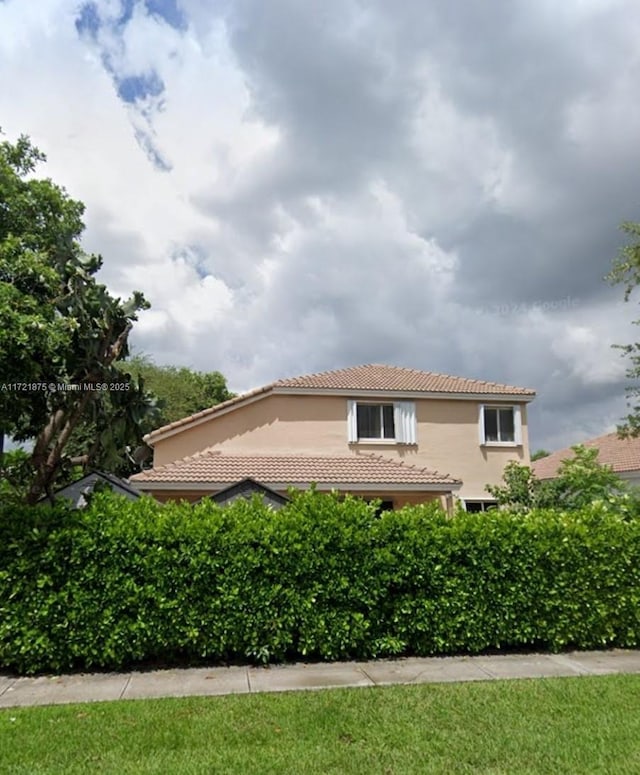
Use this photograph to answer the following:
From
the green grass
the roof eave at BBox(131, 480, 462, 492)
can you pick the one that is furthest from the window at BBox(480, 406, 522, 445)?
the green grass

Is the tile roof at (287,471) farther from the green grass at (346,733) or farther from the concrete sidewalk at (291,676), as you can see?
the green grass at (346,733)

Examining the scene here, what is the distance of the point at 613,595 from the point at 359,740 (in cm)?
511

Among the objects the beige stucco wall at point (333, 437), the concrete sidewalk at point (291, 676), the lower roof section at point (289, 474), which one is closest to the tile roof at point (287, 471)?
the lower roof section at point (289, 474)

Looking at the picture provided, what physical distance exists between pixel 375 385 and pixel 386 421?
1.29 meters

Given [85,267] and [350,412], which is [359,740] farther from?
[350,412]

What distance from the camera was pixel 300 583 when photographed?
24.7 feet

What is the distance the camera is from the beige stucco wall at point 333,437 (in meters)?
18.5

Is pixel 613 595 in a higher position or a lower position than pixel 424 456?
lower

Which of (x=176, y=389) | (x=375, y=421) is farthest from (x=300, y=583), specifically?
(x=176, y=389)

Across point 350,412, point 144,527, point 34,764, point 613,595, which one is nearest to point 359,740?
point 34,764

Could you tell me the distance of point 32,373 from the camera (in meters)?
6.78

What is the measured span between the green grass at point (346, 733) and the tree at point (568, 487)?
6079 mm

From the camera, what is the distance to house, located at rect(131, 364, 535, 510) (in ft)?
56.2

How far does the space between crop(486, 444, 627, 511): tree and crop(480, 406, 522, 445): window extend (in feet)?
17.1
